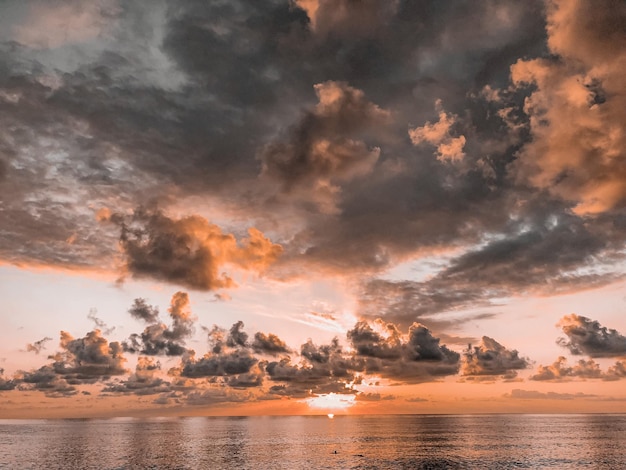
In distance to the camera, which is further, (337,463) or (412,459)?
(412,459)

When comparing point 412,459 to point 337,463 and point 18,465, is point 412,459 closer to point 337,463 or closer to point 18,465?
point 337,463

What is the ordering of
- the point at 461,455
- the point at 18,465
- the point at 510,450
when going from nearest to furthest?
1. the point at 18,465
2. the point at 461,455
3. the point at 510,450

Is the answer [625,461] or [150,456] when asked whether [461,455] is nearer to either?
[625,461]

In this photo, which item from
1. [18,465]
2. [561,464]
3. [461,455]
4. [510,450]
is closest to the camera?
[561,464]

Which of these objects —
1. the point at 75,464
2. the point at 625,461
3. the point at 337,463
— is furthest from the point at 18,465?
the point at 625,461

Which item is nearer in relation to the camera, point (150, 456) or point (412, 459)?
point (412, 459)

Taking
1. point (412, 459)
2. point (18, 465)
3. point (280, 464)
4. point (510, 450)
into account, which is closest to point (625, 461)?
point (510, 450)

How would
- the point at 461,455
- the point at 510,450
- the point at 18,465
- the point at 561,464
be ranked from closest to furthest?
the point at 561,464 < the point at 18,465 < the point at 461,455 < the point at 510,450

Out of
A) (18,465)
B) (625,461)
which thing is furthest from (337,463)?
(18,465)

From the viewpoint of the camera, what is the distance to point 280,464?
430 ft

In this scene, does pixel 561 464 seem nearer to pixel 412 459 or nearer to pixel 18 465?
pixel 412 459

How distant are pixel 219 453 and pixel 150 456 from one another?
2310cm

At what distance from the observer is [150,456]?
15175 centimetres

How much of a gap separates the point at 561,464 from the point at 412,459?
39078 mm
